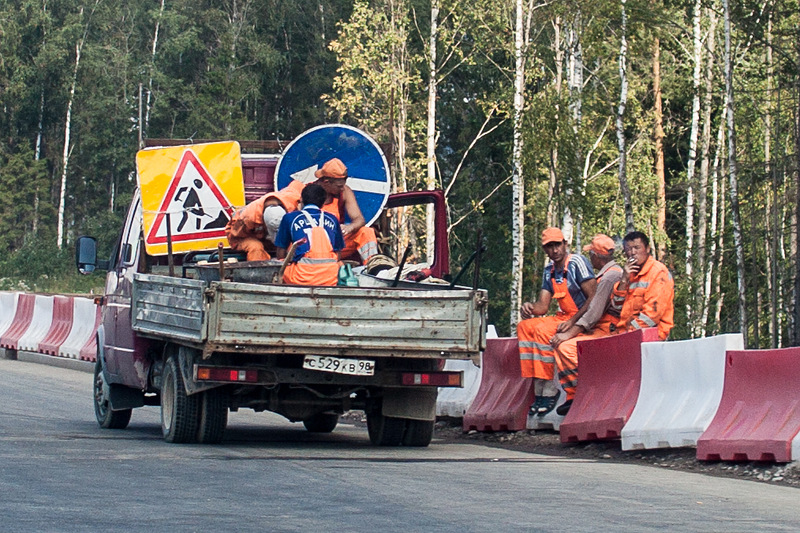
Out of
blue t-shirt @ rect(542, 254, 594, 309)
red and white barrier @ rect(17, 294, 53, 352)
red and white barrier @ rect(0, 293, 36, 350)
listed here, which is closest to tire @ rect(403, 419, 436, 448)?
blue t-shirt @ rect(542, 254, 594, 309)

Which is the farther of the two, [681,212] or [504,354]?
[681,212]

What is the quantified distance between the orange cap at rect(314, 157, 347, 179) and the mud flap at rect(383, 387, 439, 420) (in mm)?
1898

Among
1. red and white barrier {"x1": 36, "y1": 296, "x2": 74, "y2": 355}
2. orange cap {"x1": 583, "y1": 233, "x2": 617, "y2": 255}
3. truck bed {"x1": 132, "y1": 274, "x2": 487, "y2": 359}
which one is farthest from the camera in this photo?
red and white barrier {"x1": 36, "y1": 296, "x2": 74, "y2": 355}

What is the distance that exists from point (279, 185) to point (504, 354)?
2779 millimetres

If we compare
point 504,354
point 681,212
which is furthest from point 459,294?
point 681,212

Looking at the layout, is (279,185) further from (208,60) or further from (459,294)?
(208,60)

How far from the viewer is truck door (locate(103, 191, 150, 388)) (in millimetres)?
12164

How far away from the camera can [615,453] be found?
11.4 metres

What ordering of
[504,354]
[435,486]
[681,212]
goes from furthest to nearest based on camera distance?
[681,212] → [504,354] → [435,486]

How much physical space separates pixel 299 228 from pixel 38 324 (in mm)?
15355

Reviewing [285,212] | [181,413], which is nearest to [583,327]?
[285,212]

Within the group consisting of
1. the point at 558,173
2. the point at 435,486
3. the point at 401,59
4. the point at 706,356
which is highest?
the point at 401,59

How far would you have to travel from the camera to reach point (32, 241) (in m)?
67.8

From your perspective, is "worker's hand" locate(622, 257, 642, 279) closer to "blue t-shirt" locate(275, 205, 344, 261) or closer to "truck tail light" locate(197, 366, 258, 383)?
"blue t-shirt" locate(275, 205, 344, 261)
